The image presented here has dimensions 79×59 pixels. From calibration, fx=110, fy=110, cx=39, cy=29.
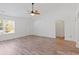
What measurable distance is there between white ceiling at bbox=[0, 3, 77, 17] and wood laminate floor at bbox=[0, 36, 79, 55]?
1.36 ft

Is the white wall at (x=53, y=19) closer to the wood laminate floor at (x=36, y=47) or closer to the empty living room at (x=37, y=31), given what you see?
the empty living room at (x=37, y=31)

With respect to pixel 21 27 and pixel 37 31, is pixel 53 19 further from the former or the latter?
pixel 21 27

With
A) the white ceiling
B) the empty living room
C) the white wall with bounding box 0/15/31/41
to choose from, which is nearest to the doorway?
the empty living room

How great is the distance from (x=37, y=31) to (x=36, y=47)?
261 mm

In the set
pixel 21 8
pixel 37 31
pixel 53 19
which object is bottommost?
pixel 37 31

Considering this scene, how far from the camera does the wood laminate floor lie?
1.70 metres

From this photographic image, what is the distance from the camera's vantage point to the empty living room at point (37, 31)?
1694 mm

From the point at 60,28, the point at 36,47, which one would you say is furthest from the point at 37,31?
the point at 60,28

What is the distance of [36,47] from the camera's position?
1.75m

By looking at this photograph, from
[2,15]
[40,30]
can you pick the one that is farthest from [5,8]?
[40,30]

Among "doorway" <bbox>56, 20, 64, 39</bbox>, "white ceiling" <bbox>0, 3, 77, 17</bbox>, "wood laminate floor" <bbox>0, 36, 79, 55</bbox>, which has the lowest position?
"wood laminate floor" <bbox>0, 36, 79, 55</bbox>

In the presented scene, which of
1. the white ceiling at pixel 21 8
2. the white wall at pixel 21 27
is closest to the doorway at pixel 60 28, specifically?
the white ceiling at pixel 21 8

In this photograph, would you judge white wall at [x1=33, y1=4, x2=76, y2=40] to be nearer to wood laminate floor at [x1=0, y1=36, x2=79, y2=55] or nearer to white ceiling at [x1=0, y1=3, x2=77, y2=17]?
white ceiling at [x1=0, y1=3, x2=77, y2=17]
